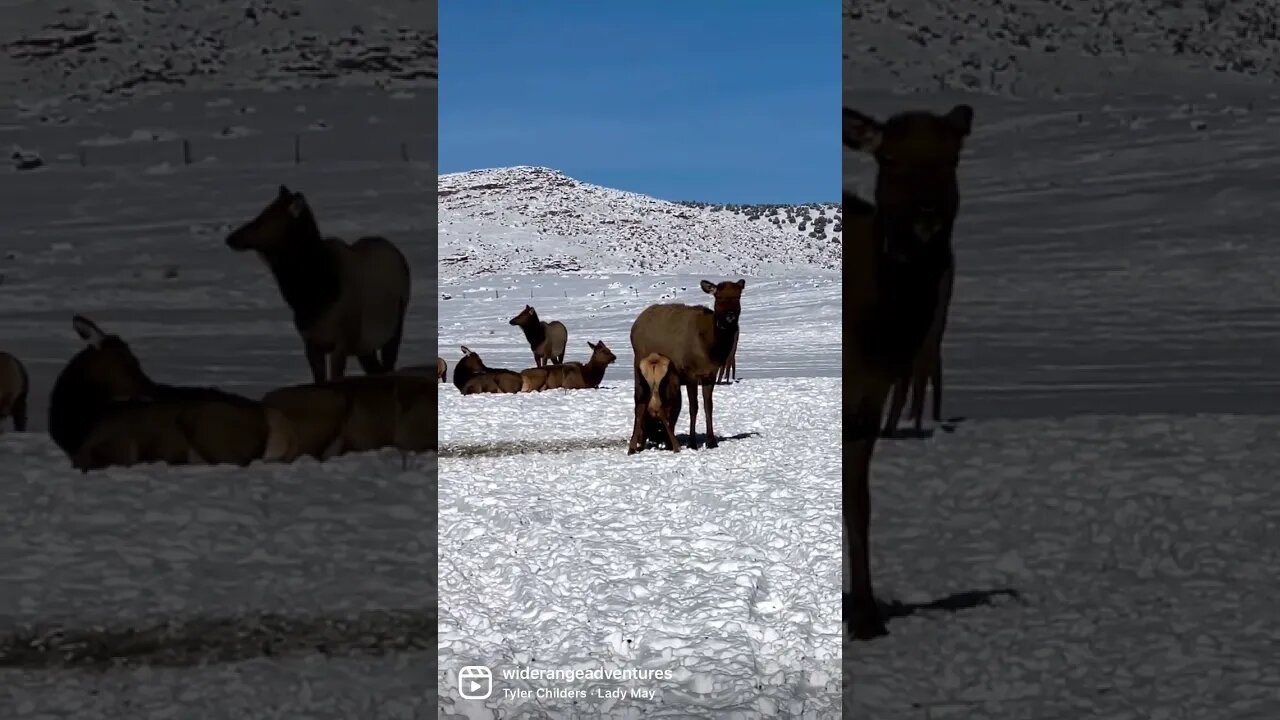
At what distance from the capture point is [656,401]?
854 cm

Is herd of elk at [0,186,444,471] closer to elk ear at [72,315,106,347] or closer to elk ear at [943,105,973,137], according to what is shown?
elk ear at [72,315,106,347]

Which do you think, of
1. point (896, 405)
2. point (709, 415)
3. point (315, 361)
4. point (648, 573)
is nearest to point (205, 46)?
point (315, 361)

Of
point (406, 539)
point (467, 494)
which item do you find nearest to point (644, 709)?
point (406, 539)

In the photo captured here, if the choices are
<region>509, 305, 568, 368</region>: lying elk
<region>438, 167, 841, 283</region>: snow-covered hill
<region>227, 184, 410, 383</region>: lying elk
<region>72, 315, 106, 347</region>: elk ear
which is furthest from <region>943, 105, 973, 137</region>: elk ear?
<region>438, 167, 841, 283</region>: snow-covered hill

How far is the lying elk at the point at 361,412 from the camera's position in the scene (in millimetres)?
3217

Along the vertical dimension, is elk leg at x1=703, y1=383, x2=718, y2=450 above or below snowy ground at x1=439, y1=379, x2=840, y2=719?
above

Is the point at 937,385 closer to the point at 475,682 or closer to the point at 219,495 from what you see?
the point at 475,682

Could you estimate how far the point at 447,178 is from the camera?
243ft

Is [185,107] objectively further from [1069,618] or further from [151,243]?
[1069,618]

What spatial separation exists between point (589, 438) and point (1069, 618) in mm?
6680

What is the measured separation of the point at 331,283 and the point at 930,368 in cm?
173

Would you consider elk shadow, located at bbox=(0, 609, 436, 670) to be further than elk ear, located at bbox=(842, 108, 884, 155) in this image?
Yes

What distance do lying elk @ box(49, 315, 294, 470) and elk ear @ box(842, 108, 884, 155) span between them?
1792mm

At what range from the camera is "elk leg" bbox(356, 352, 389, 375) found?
327cm
